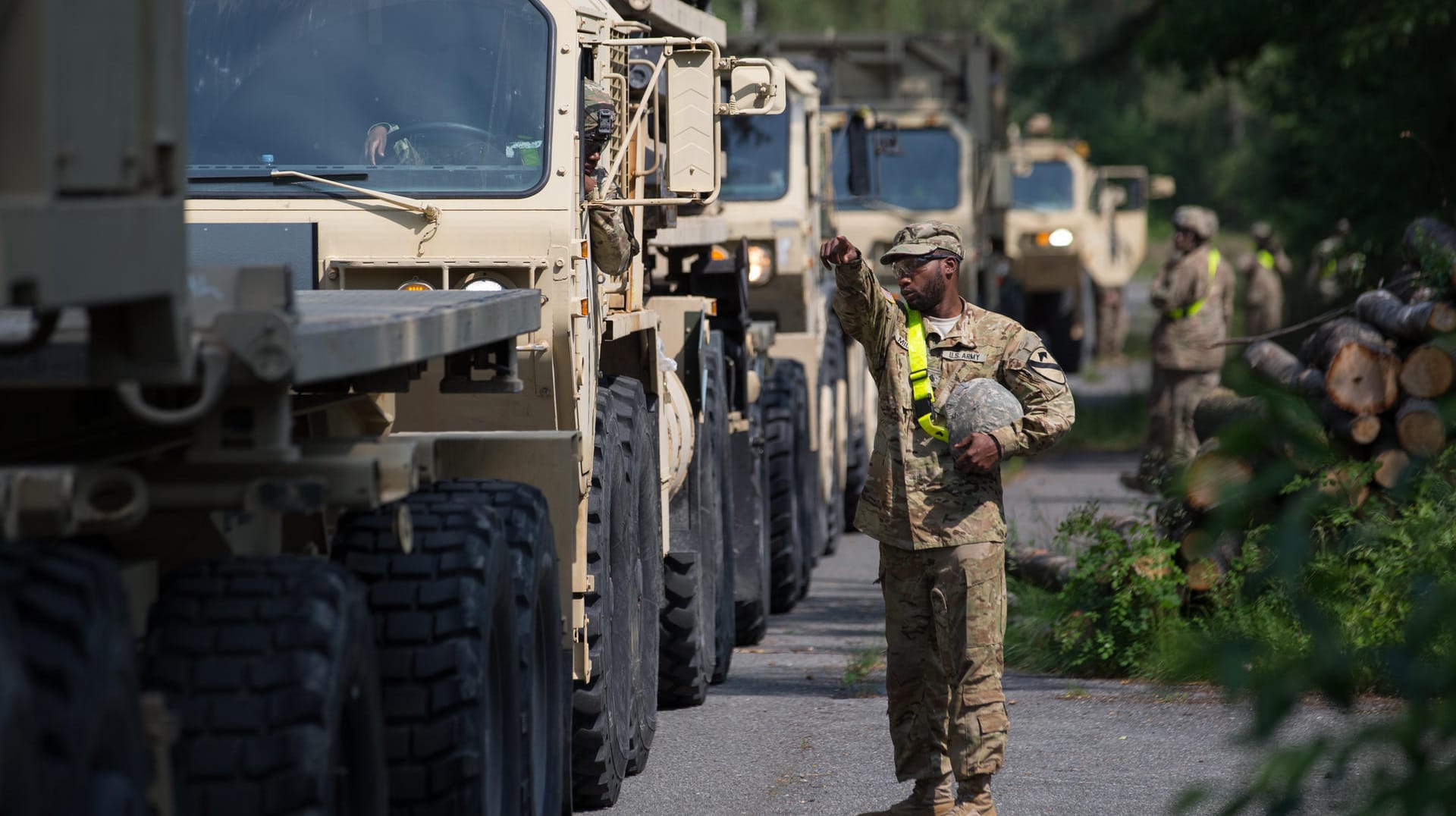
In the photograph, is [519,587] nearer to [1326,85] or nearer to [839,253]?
[839,253]

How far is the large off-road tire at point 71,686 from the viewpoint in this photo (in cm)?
267

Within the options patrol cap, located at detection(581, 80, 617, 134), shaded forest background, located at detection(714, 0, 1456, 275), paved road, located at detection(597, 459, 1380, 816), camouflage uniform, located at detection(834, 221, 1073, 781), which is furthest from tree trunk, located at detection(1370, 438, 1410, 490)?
patrol cap, located at detection(581, 80, 617, 134)

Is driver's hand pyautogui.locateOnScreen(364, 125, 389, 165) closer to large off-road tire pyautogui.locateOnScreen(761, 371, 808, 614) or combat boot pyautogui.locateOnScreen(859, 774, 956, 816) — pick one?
combat boot pyautogui.locateOnScreen(859, 774, 956, 816)

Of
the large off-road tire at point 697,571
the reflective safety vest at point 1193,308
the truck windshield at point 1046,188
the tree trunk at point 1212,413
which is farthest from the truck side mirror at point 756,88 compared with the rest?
the truck windshield at point 1046,188

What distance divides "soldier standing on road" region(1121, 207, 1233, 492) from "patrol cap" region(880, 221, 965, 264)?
8179mm

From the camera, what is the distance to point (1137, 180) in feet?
93.1

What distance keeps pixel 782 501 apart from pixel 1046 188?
16926 mm

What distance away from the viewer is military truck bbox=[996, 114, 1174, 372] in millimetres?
24969

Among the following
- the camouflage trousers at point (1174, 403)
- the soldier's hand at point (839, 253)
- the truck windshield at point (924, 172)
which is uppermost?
the truck windshield at point (924, 172)

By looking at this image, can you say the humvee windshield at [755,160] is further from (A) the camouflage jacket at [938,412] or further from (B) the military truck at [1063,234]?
(B) the military truck at [1063,234]

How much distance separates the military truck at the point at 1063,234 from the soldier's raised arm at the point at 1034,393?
15647 mm

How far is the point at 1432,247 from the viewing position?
8953 mm

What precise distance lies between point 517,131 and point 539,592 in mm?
1695

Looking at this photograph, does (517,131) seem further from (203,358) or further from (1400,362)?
(1400,362)
